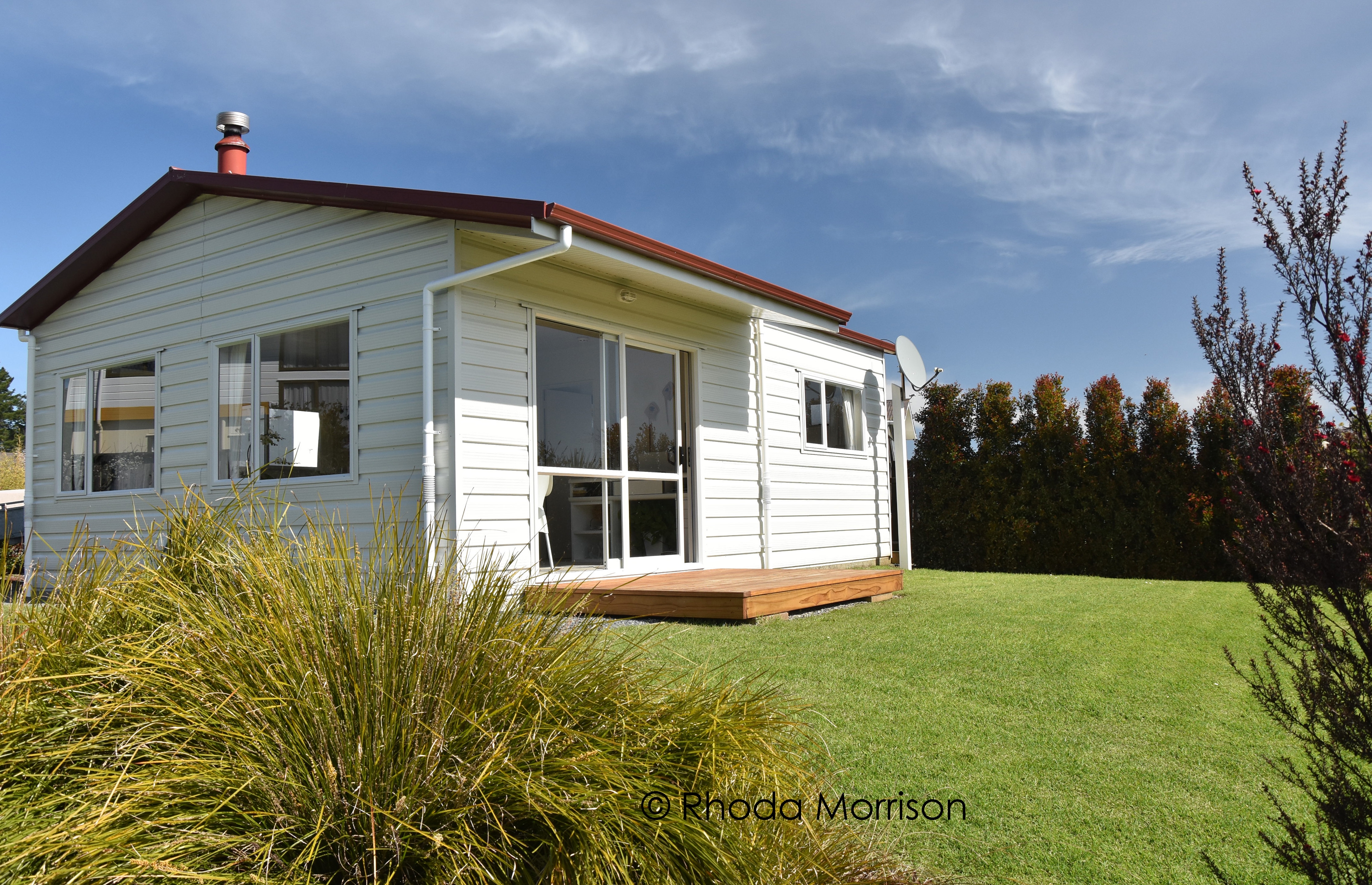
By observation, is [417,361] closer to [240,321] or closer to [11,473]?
[240,321]

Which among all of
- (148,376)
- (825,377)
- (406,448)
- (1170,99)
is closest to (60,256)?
(148,376)

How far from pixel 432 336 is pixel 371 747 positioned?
4283 millimetres

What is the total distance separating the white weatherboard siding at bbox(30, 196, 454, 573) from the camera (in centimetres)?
598

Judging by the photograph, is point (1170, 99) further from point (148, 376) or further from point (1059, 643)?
point (148, 376)

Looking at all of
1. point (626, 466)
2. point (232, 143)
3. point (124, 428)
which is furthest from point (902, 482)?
point (124, 428)

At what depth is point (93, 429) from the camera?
813 cm

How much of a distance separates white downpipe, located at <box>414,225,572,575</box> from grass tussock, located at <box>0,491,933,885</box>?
10.6ft

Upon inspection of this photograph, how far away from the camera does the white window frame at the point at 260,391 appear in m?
6.25

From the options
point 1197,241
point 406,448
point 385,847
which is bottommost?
point 385,847

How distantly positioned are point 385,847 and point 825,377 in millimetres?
8173

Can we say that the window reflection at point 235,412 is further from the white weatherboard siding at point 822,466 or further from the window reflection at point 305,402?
the white weatherboard siding at point 822,466

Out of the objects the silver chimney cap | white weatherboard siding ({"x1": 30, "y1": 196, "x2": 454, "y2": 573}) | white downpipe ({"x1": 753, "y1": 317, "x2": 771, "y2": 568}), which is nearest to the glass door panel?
white downpipe ({"x1": 753, "y1": 317, "x2": 771, "y2": 568})

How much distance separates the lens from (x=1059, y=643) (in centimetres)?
506

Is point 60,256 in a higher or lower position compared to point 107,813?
higher
